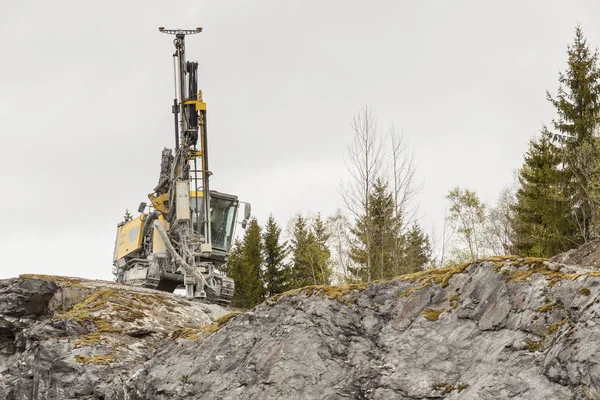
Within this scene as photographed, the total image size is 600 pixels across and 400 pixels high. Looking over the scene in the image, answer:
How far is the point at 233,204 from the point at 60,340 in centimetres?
980

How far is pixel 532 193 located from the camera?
94.7 ft

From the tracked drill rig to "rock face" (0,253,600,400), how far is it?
7.75 meters

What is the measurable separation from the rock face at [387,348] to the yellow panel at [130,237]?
31.3ft

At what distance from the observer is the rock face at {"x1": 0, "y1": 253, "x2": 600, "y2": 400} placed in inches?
243

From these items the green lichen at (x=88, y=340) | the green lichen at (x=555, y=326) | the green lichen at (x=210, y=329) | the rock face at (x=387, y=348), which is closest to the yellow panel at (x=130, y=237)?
the green lichen at (x=88, y=340)

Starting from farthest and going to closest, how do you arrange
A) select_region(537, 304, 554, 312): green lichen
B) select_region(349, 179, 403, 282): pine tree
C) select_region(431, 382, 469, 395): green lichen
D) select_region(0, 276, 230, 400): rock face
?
1. select_region(349, 179, 403, 282): pine tree
2. select_region(0, 276, 230, 400): rock face
3. select_region(431, 382, 469, 395): green lichen
4. select_region(537, 304, 554, 312): green lichen

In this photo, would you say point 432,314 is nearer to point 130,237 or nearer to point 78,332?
point 78,332

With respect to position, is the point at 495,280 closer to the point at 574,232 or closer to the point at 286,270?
the point at 574,232

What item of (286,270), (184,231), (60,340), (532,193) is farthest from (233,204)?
(286,270)

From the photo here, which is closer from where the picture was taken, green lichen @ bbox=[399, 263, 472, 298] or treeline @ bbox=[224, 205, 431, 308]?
green lichen @ bbox=[399, 263, 472, 298]

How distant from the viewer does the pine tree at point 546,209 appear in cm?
2653

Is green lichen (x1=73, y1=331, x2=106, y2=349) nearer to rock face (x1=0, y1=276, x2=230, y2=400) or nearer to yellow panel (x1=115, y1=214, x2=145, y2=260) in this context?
rock face (x1=0, y1=276, x2=230, y2=400)

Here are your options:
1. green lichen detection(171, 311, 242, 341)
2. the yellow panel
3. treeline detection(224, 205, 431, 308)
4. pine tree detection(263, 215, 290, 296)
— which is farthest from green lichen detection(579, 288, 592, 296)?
pine tree detection(263, 215, 290, 296)

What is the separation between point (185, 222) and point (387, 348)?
12.7 metres
